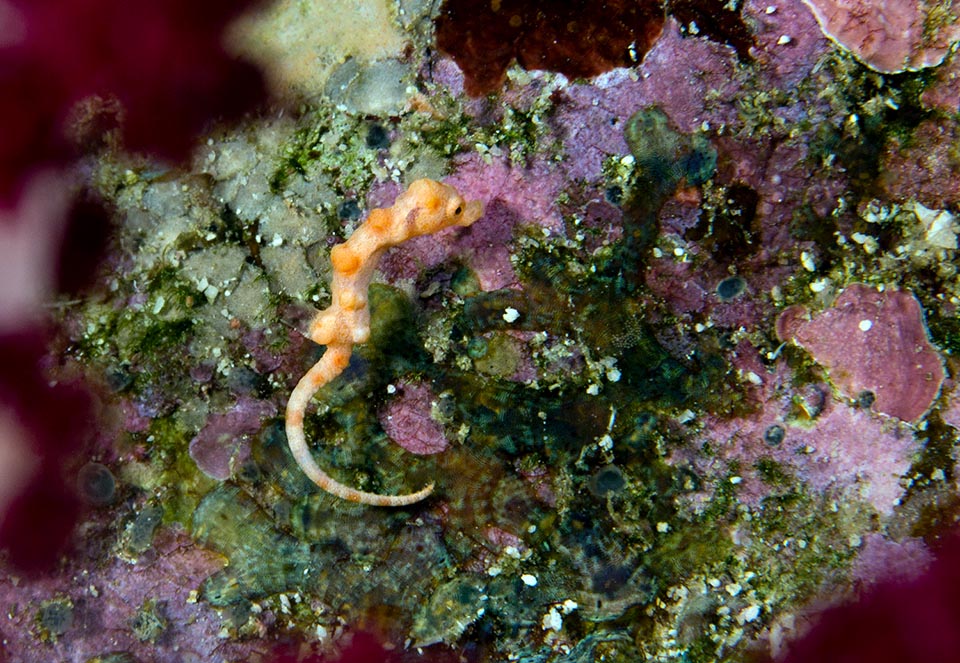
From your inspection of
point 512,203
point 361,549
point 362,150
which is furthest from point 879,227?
point 361,549

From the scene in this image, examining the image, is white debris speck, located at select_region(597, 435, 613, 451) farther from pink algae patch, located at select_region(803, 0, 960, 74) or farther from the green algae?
pink algae patch, located at select_region(803, 0, 960, 74)

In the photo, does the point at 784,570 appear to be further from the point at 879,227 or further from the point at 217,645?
the point at 217,645

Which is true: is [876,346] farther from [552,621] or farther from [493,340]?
[552,621]

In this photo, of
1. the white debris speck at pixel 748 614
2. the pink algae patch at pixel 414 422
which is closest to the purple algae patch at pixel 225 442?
the pink algae patch at pixel 414 422

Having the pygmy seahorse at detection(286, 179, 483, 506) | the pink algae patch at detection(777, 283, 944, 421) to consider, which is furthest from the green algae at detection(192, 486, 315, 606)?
the pink algae patch at detection(777, 283, 944, 421)

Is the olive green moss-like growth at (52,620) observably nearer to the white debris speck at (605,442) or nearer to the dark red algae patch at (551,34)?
the white debris speck at (605,442)

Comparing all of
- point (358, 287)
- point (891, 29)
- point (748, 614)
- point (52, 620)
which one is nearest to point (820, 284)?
point (891, 29)
